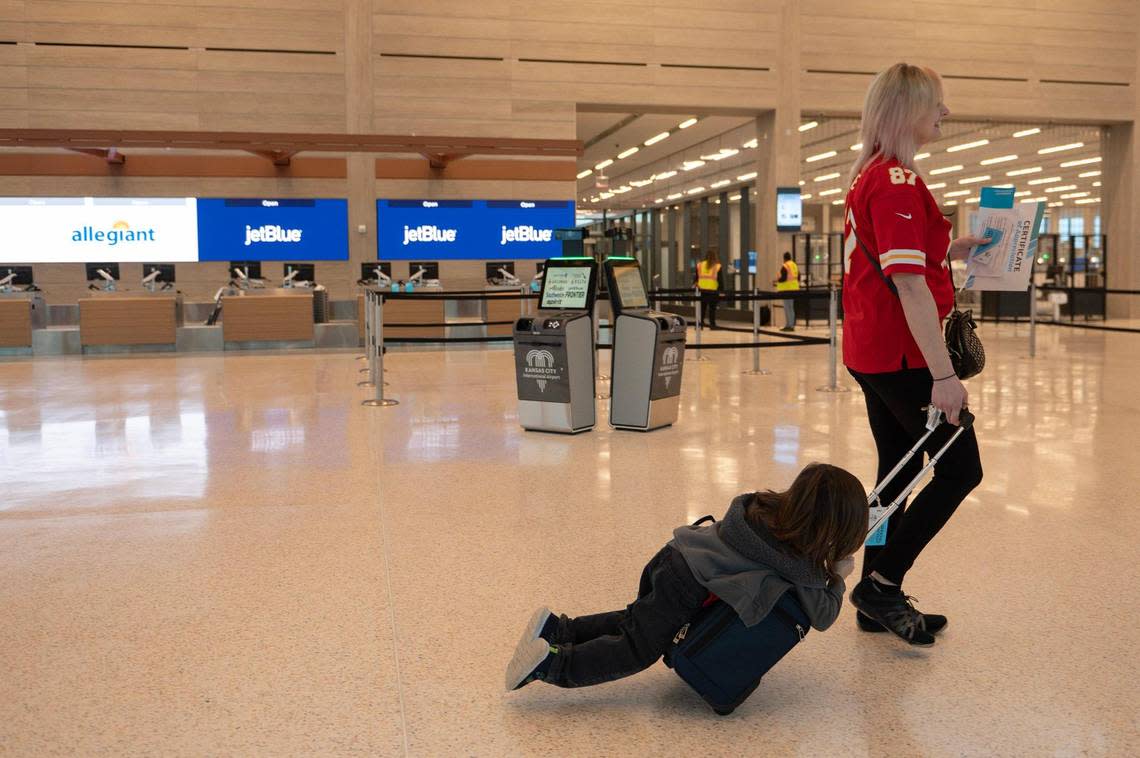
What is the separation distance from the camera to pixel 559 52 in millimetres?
16281

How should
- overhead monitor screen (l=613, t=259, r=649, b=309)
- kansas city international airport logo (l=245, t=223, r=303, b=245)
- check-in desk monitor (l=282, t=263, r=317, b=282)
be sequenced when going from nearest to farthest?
1. overhead monitor screen (l=613, t=259, r=649, b=309)
2. check-in desk monitor (l=282, t=263, r=317, b=282)
3. kansas city international airport logo (l=245, t=223, r=303, b=245)

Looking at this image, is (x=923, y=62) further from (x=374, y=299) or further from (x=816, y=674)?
(x=816, y=674)

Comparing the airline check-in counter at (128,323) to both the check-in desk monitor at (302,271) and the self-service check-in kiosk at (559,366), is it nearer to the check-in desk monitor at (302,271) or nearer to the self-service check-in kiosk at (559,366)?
the check-in desk monitor at (302,271)

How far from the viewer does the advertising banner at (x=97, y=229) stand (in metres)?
14.7

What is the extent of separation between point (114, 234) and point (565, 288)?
10407 mm

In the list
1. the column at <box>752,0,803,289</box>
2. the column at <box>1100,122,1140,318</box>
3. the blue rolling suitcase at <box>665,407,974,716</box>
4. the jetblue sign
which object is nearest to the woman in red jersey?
the blue rolling suitcase at <box>665,407,974,716</box>

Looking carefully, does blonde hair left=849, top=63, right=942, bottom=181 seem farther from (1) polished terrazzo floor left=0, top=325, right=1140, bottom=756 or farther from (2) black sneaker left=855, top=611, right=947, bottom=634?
(1) polished terrazzo floor left=0, top=325, right=1140, bottom=756

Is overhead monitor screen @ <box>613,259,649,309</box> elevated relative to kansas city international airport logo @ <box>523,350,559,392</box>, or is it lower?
elevated

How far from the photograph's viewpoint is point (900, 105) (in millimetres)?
2582

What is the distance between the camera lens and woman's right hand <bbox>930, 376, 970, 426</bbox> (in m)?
2.44

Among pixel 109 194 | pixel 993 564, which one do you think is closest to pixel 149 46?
pixel 109 194

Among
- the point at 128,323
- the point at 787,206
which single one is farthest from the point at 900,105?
the point at 787,206

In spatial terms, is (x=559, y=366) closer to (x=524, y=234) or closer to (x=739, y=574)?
(x=739, y=574)

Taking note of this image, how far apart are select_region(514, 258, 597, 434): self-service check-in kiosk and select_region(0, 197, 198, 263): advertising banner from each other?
33.0 ft
